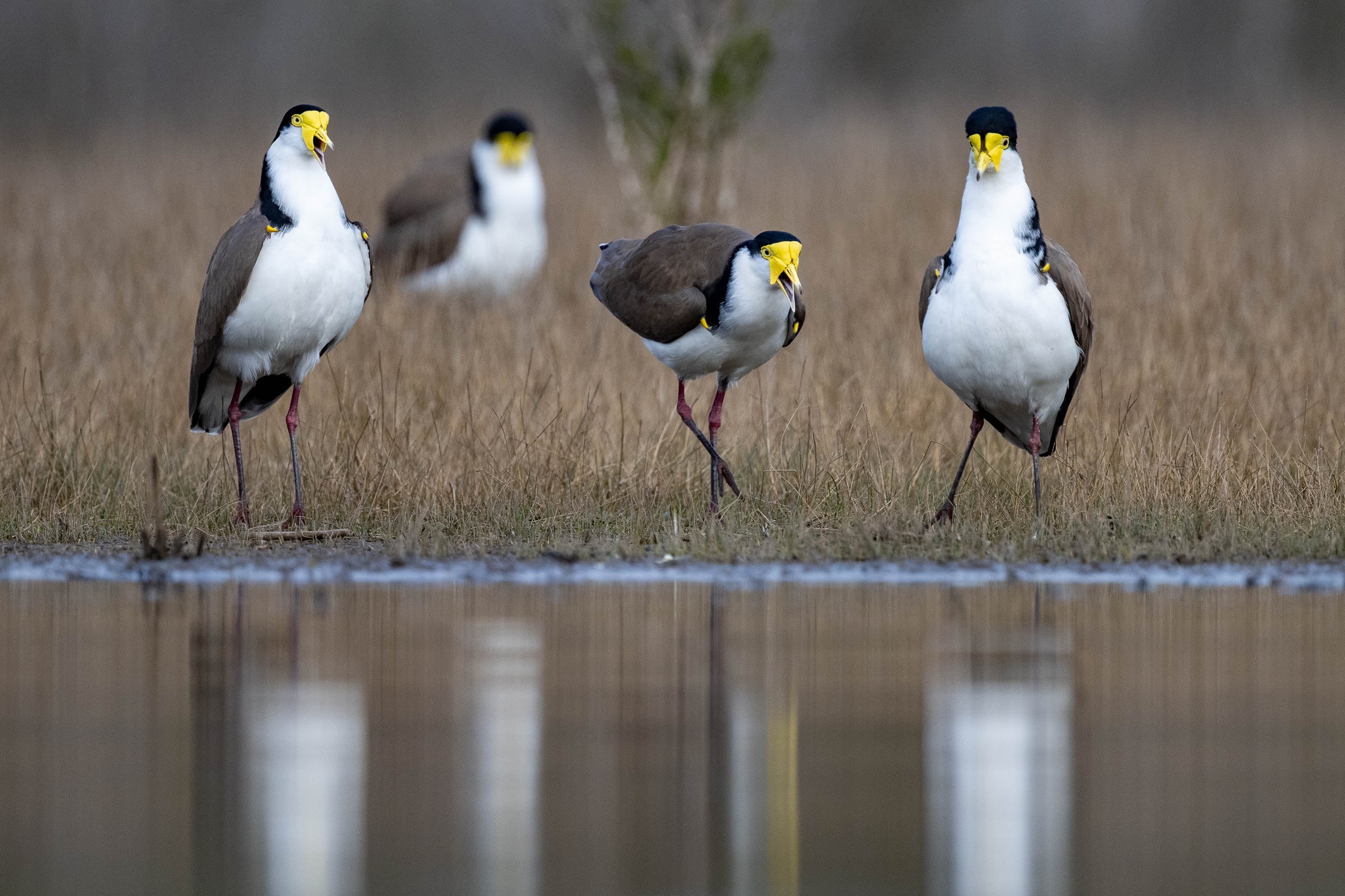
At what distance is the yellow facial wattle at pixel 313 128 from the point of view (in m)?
8.53

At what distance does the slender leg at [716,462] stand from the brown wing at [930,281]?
1.15 m

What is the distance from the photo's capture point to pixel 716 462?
29.3 ft

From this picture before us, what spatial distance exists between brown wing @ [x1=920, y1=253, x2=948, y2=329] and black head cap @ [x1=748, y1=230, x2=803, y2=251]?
0.59 metres

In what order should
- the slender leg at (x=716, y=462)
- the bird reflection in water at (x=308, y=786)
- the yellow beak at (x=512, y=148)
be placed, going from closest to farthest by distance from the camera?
the bird reflection in water at (x=308, y=786) → the slender leg at (x=716, y=462) → the yellow beak at (x=512, y=148)

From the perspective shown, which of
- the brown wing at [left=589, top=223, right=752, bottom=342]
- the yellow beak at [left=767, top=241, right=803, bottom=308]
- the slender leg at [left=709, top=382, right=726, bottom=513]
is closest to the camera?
the yellow beak at [left=767, top=241, right=803, bottom=308]

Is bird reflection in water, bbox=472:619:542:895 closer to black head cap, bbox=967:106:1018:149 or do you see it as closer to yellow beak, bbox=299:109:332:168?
black head cap, bbox=967:106:1018:149

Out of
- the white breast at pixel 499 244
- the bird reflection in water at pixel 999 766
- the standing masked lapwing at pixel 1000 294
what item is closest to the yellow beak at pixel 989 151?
the standing masked lapwing at pixel 1000 294

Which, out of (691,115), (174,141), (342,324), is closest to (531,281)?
(691,115)

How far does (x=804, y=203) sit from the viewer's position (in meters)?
17.0

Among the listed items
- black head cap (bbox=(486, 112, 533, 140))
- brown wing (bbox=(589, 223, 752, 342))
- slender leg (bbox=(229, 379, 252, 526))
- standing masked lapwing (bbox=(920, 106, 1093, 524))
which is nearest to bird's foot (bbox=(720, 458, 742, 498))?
brown wing (bbox=(589, 223, 752, 342))

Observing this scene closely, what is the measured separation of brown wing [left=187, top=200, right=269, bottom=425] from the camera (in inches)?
331

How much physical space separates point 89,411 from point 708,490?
3.15 metres

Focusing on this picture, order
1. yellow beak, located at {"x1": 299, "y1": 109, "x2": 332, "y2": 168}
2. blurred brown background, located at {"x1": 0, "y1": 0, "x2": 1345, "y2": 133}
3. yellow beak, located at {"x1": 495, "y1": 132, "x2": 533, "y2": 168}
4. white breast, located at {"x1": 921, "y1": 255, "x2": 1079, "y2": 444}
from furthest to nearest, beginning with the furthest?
blurred brown background, located at {"x1": 0, "y1": 0, "x2": 1345, "y2": 133} < yellow beak, located at {"x1": 495, "y1": 132, "x2": 533, "y2": 168} < yellow beak, located at {"x1": 299, "y1": 109, "x2": 332, "y2": 168} < white breast, located at {"x1": 921, "y1": 255, "x2": 1079, "y2": 444}

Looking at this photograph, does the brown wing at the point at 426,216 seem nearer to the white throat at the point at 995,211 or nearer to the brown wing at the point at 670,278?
the brown wing at the point at 670,278
